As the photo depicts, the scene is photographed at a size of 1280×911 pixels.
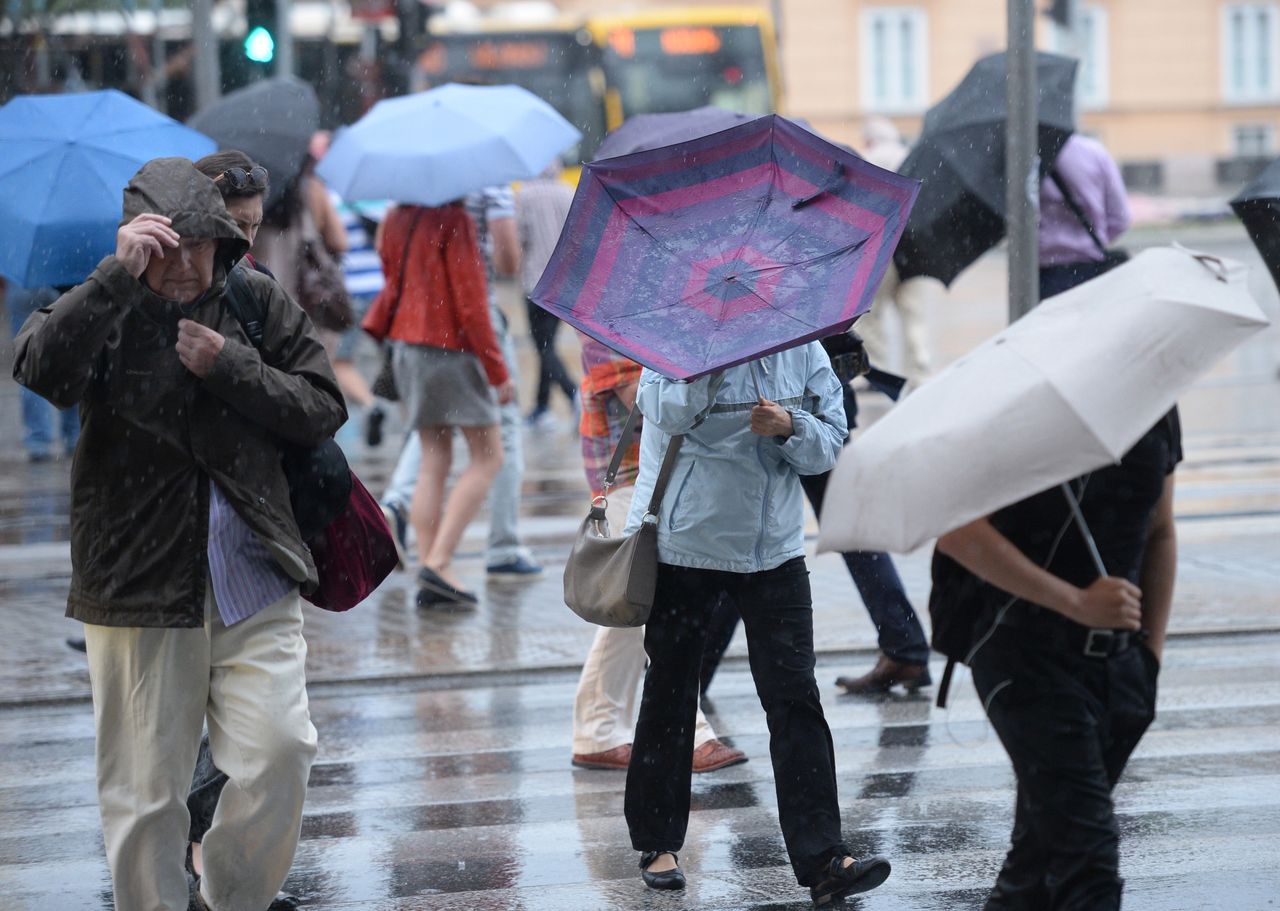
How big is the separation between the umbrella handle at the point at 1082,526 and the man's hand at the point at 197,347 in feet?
5.86

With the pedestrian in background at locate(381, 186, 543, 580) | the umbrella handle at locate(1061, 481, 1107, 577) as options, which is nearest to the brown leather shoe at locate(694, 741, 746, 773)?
the umbrella handle at locate(1061, 481, 1107, 577)

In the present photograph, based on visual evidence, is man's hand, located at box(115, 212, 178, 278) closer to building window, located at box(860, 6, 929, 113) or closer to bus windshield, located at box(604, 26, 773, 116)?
bus windshield, located at box(604, 26, 773, 116)

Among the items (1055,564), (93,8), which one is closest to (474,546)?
(1055,564)

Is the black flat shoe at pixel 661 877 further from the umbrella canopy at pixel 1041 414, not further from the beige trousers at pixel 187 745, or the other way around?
the umbrella canopy at pixel 1041 414

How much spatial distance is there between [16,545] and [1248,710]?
6713 mm

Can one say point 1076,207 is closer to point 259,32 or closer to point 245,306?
point 245,306

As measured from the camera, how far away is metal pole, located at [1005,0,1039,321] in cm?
735

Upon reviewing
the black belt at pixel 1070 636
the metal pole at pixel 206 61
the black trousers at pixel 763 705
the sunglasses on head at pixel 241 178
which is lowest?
the black trousers at pixel 763 705

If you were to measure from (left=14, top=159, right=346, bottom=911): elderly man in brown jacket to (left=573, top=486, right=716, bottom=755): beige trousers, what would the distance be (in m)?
1.73

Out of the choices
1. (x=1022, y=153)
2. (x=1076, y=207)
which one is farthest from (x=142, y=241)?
(x=1076, y=207)

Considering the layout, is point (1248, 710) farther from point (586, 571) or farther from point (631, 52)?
point (631, 52)

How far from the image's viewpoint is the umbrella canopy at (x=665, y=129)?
18.7 ft

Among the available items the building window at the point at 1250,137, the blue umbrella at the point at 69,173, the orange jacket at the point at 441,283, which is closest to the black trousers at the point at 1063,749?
the blue umbrella at the point at 69,173

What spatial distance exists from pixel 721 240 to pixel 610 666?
69.6 inches
